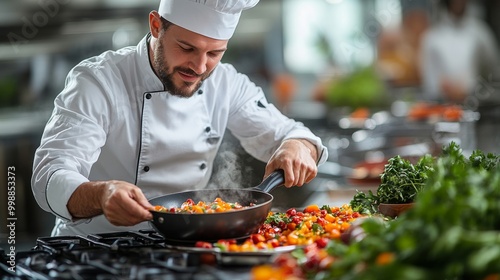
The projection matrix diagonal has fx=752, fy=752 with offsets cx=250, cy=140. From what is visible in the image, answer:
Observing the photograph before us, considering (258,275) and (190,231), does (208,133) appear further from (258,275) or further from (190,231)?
(258,275)

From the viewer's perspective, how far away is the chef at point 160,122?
278 centimetres

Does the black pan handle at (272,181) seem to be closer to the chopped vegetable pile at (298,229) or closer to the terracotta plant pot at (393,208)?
the chopped vegetable pile at (298,229)

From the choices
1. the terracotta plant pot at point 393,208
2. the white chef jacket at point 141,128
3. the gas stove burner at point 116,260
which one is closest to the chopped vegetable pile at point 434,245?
the gas stove burner at point 116,260

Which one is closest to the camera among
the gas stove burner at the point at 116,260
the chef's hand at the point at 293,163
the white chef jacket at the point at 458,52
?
the gas stove burner at the point at 116,260

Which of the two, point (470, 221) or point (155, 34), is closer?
point (470, 221)

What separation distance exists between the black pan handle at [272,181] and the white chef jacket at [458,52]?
19.0 ft

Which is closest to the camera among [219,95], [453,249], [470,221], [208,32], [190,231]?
[453,249]

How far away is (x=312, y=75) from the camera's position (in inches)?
407

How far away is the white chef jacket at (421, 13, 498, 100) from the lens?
854 centimetres

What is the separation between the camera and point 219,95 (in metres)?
3.43

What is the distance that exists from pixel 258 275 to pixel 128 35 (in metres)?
5.68

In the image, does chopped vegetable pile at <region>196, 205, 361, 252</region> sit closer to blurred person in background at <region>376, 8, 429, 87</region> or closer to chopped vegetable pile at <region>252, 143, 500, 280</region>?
chopped vegetable pile at <region>252, 143, 500, 280</region>

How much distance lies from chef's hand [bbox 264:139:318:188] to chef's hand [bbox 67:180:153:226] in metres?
0.67

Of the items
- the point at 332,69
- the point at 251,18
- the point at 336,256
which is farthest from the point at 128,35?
the point at 336,256
